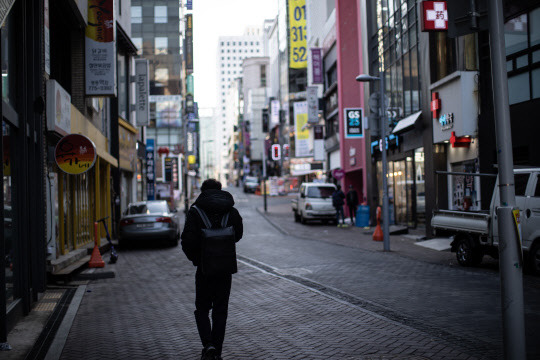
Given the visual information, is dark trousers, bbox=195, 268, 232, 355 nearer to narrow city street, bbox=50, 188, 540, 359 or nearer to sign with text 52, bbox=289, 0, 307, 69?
narrow city street, bbox=50, 188, 540, 359

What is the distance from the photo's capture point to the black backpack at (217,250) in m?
5.42

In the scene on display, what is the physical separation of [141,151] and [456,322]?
1218 inches

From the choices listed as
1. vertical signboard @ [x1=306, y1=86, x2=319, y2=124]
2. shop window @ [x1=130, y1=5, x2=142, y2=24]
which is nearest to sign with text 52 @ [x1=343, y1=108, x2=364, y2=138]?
vertical signboard @ [x1=306, y1=86, x2=319, y2=124]

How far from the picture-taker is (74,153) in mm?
11398

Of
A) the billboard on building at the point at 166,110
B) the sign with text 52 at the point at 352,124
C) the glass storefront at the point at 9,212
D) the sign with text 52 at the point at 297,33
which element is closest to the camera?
the glass storefront at the point at 9,212

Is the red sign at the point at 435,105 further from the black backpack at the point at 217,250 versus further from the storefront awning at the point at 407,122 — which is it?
the black backpack at the point at 217,250

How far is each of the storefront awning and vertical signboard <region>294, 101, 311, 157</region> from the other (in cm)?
3902

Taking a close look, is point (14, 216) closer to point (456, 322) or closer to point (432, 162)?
point (456, 322)

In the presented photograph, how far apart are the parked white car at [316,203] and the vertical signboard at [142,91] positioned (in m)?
9.78

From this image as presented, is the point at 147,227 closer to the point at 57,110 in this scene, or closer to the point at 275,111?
the point at 57,110

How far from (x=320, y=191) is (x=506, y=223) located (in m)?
24.4

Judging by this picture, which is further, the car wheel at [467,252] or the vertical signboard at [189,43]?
the vertical signboard at [189,43]

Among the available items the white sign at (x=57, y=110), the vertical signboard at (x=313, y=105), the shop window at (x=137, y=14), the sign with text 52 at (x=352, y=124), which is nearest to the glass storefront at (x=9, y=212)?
the white sign at (x=57, y=110)

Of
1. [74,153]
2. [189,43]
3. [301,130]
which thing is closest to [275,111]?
[189,43]
